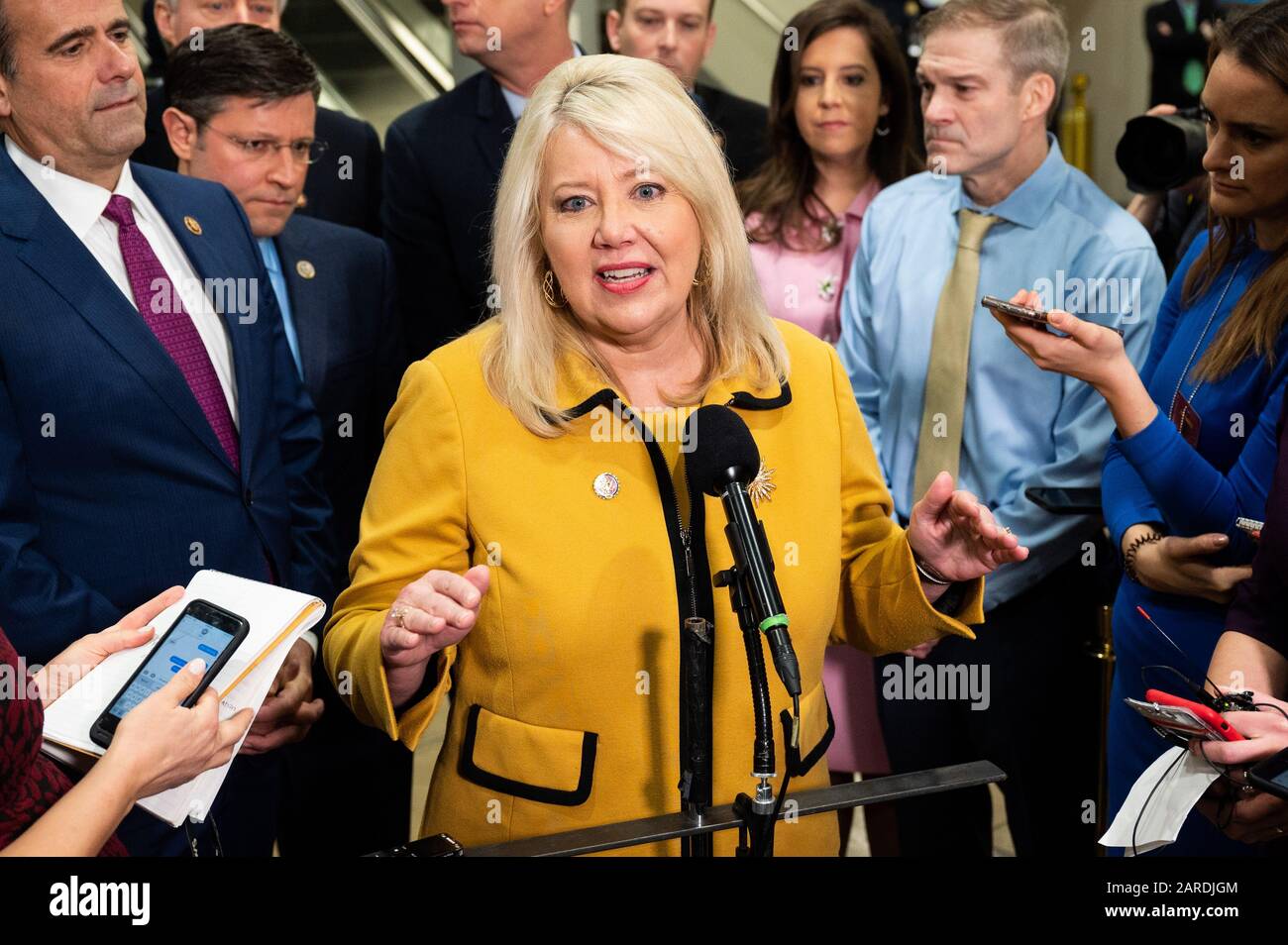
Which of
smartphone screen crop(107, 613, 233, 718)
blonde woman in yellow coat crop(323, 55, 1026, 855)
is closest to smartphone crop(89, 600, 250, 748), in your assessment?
smartphone screen crop(107, 613, 233, 718)

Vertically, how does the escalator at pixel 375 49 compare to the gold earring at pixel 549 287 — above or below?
above

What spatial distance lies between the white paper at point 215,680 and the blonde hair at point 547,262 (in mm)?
423

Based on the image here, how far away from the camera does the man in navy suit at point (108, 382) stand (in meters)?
2.20

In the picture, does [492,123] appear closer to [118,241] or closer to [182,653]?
[118,241]

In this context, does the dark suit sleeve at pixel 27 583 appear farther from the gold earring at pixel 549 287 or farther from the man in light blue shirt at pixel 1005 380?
the man in light blue shirt at pixel 1005 380

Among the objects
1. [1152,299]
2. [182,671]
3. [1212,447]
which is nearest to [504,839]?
[182,671]

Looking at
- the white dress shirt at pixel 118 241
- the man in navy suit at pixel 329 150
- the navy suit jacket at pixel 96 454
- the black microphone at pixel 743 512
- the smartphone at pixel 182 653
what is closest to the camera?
the black microphone at pixel 743 512

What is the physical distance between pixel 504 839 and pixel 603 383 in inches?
25.8

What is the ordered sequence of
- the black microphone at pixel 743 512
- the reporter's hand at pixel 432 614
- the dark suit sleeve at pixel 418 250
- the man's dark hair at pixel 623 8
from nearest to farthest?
the black microphone at pixel 743 512
the reporter's hand at pixel 432 614
the dark suit sleeve at pixel 418 250
the man's dark hair at pixel 623 8

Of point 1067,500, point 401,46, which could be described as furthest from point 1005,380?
point 401,46

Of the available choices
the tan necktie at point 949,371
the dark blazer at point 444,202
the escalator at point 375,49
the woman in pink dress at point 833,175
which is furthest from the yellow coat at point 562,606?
the escalator at point 375,49

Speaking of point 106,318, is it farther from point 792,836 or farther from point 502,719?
point 792,836

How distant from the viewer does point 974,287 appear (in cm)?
297

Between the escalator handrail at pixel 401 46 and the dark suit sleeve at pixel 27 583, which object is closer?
the dark suit sleeve at pixel 27 583
